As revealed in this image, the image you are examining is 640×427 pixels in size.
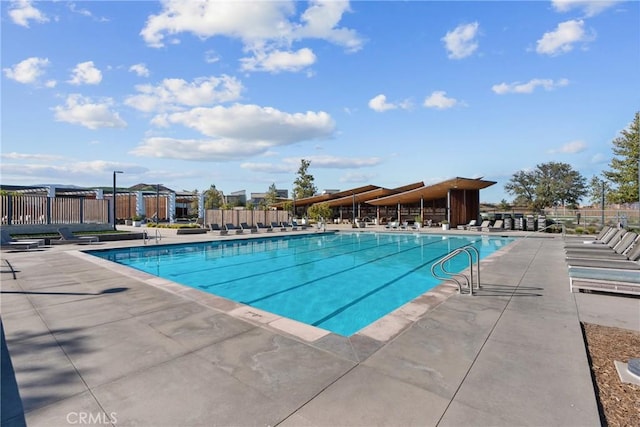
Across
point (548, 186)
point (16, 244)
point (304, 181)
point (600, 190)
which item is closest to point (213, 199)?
point (304, 181)

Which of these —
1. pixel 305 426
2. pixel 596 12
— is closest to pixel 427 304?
pixel 305 426

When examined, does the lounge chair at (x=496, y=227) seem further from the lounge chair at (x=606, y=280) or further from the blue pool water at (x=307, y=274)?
the lounge chair at (x=606, y=280)

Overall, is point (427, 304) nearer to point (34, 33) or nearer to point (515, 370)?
point (515, 370)

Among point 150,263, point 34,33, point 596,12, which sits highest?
point 596,12

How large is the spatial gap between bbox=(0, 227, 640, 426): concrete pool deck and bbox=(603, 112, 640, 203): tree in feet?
61.4

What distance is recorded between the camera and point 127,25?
28.8 ft

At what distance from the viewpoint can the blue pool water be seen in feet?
21.3

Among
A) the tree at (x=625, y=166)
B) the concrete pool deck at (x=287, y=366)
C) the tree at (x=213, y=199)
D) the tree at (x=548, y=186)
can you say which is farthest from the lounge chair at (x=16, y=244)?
the tree at (x=548, y=186)

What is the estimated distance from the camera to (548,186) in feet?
136

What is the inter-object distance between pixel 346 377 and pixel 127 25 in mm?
10657

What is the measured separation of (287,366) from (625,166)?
24.4m

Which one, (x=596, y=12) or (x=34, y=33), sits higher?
(x=596, y=12)

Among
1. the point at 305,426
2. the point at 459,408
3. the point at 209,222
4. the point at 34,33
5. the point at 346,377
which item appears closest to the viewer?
the point at 305,426

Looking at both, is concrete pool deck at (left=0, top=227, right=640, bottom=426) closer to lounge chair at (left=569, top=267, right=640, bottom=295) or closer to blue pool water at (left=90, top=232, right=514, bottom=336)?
lounge chair at (left=569, top=267, right=640, bottom=295)
